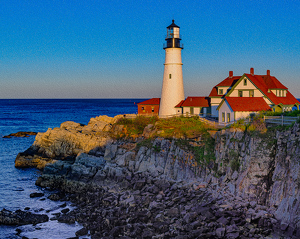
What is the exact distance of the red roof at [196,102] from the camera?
117 ft

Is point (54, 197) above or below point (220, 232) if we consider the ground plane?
below

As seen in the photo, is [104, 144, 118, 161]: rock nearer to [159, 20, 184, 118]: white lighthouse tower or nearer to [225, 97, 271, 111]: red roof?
[159, 20, 184, 118]: white lighthouse tower

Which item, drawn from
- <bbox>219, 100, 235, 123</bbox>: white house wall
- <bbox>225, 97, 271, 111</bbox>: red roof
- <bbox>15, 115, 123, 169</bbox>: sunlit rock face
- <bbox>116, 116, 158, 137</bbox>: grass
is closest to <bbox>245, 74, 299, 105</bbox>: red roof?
<bbox>225, 97, 271, 111</bbox>: red roof

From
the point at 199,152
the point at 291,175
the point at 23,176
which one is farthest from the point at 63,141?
the point at 291,175

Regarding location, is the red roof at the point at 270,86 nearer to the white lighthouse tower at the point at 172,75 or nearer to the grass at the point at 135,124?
the white lighthouse tower at the point at 172,75

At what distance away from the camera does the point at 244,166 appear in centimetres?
2048

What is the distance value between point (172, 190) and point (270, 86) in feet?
58.7

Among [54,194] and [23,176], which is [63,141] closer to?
[23,176]

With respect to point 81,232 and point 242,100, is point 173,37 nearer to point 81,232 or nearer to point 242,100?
point 242,100

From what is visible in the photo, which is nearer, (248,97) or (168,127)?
(168,127)

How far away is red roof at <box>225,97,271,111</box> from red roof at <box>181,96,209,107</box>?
673 centimetres

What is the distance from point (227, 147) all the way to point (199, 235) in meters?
8.08

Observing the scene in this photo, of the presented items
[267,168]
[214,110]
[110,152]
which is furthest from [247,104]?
[110,152]

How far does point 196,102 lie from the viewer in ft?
119
